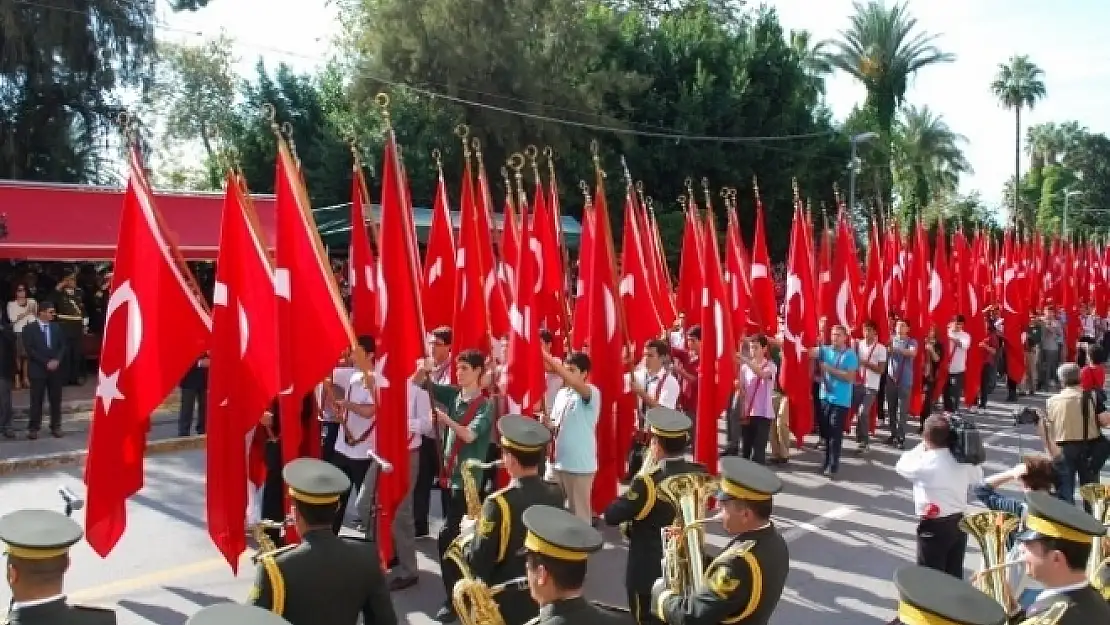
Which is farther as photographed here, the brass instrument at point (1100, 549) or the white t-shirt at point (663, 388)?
the white t-shirt at point (663, 388)

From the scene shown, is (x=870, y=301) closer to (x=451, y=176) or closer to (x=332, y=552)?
(x=332, y=552)

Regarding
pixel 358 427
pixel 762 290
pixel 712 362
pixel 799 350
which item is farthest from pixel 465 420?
pixel 762 290

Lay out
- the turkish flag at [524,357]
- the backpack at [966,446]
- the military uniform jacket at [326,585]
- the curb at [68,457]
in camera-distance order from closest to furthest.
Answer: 1. the military uniform jacket at [326,585]
2. the backpack at [966,446]
3. the turkish flag at [524,357]
4. the curb at [68,457]

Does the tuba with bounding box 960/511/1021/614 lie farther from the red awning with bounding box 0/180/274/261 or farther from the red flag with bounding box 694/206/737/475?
the red awning with bounding box 0/180/274/261

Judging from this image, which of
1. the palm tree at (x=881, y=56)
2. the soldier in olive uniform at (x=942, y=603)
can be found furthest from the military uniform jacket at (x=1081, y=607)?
the palm tree at (x=881, y=56)

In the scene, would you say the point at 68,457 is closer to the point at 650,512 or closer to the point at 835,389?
the point at 650,512

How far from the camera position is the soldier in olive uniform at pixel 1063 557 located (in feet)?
12.1

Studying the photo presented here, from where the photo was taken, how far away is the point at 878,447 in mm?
13109

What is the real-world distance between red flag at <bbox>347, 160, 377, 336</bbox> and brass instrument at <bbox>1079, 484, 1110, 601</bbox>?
4834mm

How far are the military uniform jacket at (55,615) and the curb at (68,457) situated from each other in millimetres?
7196

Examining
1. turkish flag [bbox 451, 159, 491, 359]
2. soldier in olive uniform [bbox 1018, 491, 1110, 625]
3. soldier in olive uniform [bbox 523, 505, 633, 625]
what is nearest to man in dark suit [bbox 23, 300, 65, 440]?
turkish flag [bbox 451, 159, 491, 359]

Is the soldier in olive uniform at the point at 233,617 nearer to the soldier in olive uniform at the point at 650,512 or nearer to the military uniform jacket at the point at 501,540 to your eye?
the military uniform jacket at the point at 501,540

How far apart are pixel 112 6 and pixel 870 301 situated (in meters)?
19.9

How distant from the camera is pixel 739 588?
3873 millimetres
